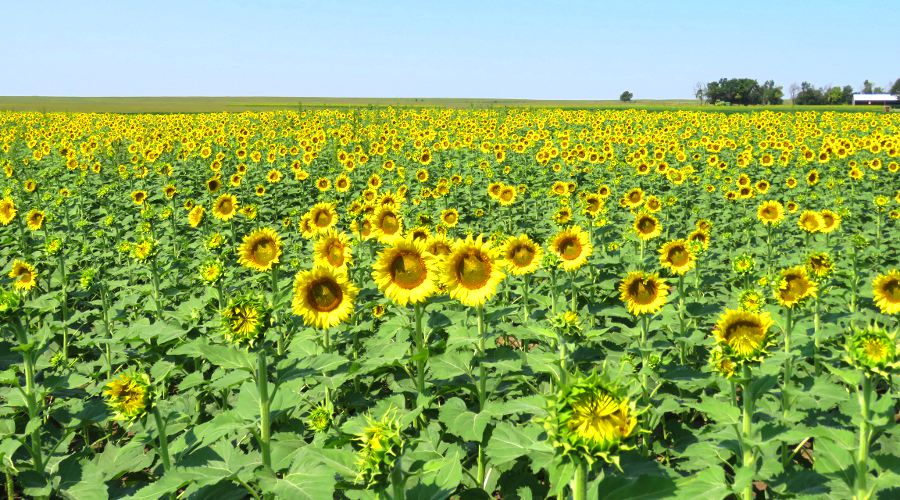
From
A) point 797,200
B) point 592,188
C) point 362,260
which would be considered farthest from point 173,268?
point 797,200

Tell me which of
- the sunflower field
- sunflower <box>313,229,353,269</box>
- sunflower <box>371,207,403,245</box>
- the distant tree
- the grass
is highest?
the distant tree

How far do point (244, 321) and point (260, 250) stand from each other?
2211mm

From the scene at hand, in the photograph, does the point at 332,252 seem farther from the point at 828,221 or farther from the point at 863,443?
the point at 828,221

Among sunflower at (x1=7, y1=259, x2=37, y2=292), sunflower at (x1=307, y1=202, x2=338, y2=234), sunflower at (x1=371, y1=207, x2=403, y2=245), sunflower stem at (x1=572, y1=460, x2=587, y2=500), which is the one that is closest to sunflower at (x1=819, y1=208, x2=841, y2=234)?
sunflower at (x1=371, y1=207, x2=403, y2=245)

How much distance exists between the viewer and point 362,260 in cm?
625

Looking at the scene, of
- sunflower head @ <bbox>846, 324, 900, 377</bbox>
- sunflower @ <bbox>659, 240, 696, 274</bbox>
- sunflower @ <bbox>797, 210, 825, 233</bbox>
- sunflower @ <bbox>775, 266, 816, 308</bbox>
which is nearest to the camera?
sunflower head @ <bbox>846, 324, 900, 377</bbox>

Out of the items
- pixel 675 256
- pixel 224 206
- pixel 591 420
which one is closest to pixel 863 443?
pixel 591 420

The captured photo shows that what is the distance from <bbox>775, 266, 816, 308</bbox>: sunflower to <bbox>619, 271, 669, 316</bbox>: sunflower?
78cm

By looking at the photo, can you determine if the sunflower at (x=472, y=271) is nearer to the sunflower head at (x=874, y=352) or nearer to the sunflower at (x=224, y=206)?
the sunflower head at (x=874, y=352)

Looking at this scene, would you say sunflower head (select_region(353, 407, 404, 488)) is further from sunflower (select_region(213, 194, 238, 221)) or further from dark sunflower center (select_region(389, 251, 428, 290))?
sunflower (select_region(213, 194, 238, 221))

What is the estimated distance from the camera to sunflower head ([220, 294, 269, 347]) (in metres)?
2.74

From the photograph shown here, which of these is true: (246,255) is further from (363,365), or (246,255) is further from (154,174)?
(154,174)

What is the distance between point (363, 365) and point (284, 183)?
1228 centimetres

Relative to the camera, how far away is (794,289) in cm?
404
